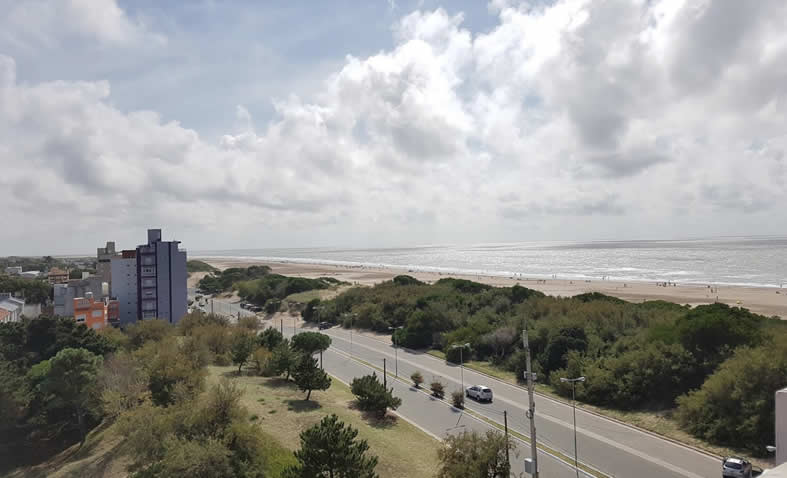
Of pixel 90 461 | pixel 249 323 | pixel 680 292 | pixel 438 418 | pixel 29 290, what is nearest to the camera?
pixel 90 461

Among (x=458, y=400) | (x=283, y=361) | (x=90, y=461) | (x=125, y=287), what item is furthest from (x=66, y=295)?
(x=458, y=400)

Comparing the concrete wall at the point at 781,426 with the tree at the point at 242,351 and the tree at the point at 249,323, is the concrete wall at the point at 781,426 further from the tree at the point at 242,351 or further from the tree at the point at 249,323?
the tree at the point at 249,323

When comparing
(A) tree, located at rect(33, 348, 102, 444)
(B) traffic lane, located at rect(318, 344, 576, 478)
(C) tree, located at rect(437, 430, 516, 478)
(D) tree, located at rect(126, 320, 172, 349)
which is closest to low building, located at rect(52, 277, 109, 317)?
(D) tree, located at rect(126, 320, 172, 349)

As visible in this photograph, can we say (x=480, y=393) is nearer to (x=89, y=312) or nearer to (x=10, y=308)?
(x=89, y=312)

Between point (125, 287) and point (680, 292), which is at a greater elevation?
point (125, 287)

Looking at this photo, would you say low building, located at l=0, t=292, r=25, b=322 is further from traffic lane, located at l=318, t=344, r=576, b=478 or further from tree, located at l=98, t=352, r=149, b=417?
traffic lane, located at l=318, t=344, r=576, b=478

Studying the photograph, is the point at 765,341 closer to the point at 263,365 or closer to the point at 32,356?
the point at 263,365

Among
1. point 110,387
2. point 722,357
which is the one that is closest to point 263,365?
point 110,387
